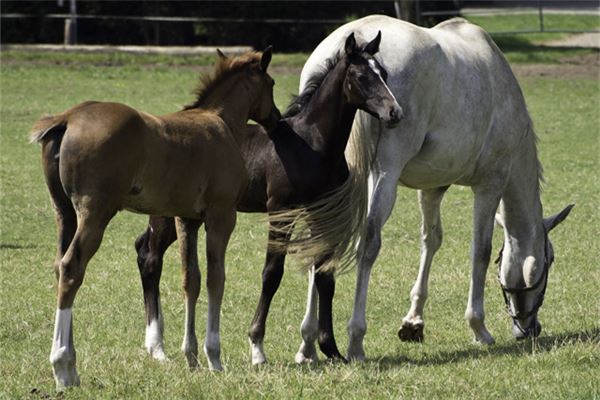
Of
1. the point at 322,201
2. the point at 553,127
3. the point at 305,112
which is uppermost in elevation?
the point at 305,112

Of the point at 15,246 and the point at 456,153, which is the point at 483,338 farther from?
the point at 15,246

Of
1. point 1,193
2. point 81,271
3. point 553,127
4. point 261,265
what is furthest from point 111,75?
point 81,271

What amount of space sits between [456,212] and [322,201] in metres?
6.56

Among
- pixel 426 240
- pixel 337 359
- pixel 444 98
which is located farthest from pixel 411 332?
pixel 444 98

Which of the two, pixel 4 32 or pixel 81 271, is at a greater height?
pixel 81 271

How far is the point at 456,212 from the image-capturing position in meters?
13.7

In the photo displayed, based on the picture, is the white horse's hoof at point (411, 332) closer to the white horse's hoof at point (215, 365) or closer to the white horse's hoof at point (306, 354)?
the white horse's hoof at point (306, 354)

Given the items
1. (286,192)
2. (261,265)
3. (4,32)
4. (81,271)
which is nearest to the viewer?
(81,271)

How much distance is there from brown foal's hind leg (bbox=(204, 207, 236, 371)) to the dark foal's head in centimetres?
105

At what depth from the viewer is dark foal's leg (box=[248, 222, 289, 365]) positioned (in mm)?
7254

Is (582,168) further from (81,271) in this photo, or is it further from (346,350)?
(81,271)

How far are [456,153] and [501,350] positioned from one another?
4.22ft

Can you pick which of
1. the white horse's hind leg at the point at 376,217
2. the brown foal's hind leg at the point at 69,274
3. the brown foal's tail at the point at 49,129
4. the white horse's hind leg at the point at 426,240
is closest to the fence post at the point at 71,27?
the white horse's hind leg at the point at 426,240

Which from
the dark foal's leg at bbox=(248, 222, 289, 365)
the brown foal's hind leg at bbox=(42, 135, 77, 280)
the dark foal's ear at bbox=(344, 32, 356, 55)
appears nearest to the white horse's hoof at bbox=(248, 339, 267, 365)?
the dark foal's leg at bbox=(248, 222, 289, 365)
